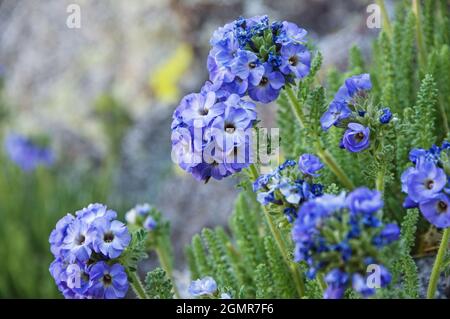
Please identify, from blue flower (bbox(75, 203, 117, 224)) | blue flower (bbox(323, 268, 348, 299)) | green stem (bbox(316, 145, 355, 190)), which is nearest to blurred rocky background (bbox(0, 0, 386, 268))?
green stem (bbox(316, 145, 355, 190))

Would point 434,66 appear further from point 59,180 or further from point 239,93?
point 59,180

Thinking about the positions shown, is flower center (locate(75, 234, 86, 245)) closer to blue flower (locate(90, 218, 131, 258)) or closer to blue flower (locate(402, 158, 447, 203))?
blue flower (locate(90, 218, 131, 258))

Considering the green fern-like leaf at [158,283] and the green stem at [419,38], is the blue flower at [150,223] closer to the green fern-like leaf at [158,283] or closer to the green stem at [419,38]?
the green fern-like leaf at [158,283]

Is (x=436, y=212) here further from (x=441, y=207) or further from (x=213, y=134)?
(x=213, y=134)

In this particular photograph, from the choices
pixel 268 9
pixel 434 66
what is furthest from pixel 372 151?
pixel 268 9

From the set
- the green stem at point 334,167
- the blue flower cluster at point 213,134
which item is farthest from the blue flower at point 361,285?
the green stem at point 334,167

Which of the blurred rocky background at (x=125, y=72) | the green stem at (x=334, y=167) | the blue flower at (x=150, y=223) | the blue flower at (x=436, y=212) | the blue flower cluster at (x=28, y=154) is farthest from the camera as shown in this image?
the blue flower cluster at (x=28, y=154)

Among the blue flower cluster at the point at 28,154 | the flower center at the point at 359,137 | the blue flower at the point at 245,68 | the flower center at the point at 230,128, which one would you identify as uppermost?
the blue flower at the point at 245,68
